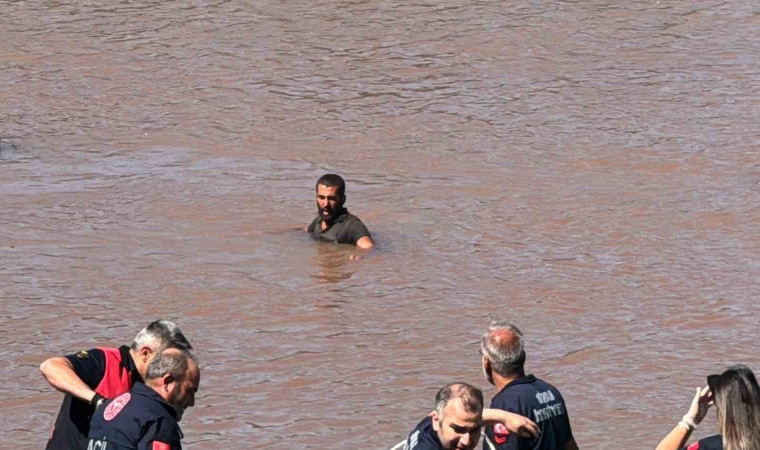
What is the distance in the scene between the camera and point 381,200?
15641mm

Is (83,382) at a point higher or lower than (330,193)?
higher

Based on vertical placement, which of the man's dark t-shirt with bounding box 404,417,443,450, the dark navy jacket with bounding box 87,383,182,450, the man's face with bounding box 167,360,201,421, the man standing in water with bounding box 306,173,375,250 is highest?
the man's face with bounding box 167,360,201,421

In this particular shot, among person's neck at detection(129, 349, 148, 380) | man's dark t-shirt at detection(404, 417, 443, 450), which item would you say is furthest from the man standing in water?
man's dark t-shirt at detection(404, 417, 443, 450)

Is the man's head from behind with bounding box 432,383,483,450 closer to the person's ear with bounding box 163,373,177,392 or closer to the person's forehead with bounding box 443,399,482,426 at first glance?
the person's forehead with bounding box 443,399,482,426

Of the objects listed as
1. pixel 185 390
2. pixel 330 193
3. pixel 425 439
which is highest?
pixel 185 390

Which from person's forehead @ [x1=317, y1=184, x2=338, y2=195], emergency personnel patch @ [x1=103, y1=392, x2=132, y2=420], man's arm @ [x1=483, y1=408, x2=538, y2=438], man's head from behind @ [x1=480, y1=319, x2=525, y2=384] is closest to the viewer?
emergency personnel patch @ [x1=103, y1=392, x2=132, y2=420]

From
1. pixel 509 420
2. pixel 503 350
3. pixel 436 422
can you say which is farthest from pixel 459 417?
pixel 503 350

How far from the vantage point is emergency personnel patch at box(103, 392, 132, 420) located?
575cm

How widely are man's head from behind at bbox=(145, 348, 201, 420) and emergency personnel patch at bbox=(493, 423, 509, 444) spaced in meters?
1.42

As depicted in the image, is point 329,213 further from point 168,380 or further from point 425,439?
point 168,380

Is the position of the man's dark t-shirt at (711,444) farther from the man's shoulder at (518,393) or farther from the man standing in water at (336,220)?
the man standing in water at (336,220)

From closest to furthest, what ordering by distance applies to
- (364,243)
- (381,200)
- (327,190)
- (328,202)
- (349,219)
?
(327,190) < (328,202) < (364,243) < (349,219) < (381,200)

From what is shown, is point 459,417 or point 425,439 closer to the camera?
point 459,417

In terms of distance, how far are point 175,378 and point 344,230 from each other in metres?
8.17
